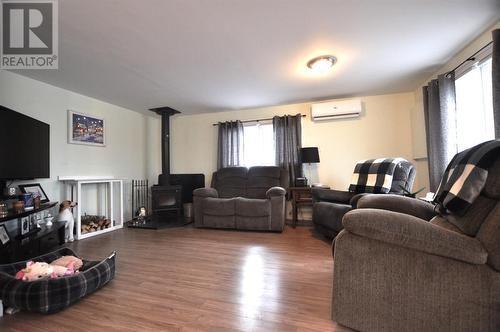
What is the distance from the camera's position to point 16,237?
2.02m

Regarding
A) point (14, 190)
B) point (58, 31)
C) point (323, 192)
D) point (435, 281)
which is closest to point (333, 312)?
point (435, 281)

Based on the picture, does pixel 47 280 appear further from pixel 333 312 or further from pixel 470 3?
pixel 470 3

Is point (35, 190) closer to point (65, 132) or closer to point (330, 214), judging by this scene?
point (65, 132)

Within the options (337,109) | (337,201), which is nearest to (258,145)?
(337,109)

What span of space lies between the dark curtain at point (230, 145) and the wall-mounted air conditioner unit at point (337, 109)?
1.37 m

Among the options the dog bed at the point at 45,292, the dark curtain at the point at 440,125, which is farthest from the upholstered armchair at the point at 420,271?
the dark curtain at the point at 440,125

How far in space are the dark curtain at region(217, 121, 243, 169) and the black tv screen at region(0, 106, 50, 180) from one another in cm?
243

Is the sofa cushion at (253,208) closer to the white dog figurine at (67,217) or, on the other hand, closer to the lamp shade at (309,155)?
the lamp shade at (309,155)

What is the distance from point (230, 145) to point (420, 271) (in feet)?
11.4

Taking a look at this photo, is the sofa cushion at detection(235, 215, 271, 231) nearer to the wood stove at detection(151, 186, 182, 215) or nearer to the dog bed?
the wood stove at detection(151, 186, 182, 215)

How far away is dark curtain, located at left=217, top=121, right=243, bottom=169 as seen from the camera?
13.6ft

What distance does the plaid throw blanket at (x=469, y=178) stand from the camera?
1.03 metres

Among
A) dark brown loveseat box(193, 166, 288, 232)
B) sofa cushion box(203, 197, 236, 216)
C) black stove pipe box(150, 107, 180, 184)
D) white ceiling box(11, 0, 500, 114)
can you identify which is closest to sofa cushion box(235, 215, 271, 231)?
dark brown loveseat box(193, 166, 288, 232)

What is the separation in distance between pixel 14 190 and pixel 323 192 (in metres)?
3.45
